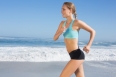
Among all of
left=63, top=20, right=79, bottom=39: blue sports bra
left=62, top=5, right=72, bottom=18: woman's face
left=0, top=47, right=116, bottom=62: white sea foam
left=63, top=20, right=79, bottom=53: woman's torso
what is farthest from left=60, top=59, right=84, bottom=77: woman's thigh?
left=0, top=47, right=116, bottom=62: white sea foam

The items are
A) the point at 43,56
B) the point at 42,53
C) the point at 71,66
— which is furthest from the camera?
the point at 42,53

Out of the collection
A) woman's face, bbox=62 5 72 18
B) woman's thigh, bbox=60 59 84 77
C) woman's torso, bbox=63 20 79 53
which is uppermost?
woman's face, bbox=62 5 72 18

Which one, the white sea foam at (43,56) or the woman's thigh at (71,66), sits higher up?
the woman's thigh at (71,66)

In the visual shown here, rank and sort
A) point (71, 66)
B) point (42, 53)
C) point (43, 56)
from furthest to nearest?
point (42, 53), point (43, 56), point (71, 66)

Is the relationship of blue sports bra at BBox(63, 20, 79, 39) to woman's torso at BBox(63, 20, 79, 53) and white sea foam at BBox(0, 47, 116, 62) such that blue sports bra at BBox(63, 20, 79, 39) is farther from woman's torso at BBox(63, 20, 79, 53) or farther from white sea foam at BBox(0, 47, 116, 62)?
white sea foam at BBox(0, 47, 116, 62)

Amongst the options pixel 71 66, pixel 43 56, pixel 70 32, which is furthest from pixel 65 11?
pixel 43 56

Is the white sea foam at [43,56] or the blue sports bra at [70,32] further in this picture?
the white sea foam at [43,56]

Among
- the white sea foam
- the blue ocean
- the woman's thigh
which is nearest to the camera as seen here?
the woman's thigh

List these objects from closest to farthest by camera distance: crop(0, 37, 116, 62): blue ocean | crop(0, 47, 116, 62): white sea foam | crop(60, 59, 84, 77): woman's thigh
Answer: crop(60, 59, 84, 77): woman's thigh → crop(0, 47, 116, 62): white sea foam → crop(0, 37, 116, 62): blue ocean

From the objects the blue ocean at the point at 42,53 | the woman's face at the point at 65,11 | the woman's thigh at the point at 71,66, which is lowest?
the blue ocean at the point at 42,53

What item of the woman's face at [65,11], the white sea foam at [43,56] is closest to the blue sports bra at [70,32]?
the woman's face at [65,11]

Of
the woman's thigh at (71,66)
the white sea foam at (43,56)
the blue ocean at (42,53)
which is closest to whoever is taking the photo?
the woman's thigh at (71,66)

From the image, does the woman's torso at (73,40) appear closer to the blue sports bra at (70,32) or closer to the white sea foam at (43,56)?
the blue sports bra at (70,32)

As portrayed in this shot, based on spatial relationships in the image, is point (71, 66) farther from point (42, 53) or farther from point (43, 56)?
point (42, 53)
